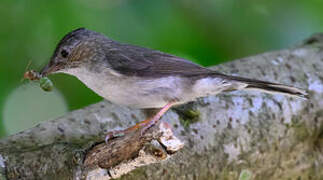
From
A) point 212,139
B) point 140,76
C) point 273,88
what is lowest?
point 212,139

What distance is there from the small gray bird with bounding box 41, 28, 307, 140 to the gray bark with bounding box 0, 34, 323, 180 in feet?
0.80

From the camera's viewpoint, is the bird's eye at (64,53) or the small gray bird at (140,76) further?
the bird's eye at (64,53)

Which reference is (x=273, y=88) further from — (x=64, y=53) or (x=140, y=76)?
(x=64, y=53)

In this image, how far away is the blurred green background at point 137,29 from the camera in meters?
5.02

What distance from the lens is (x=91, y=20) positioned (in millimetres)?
5168

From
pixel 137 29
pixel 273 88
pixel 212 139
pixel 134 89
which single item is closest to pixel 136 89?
pixel 134 89

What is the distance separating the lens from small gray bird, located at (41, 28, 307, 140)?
3.39 metres

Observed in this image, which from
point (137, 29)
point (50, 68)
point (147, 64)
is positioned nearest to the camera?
point (50, 68)

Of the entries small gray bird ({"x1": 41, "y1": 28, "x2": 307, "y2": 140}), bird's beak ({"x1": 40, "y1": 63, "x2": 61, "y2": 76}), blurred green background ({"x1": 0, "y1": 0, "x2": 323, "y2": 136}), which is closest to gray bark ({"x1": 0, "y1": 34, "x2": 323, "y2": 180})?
small gray bird ({"x1": 41, "y1": 28, "x2": 307, "y2": 140})

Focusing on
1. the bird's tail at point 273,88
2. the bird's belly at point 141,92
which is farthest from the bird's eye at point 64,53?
the bird's tail at point 273,88

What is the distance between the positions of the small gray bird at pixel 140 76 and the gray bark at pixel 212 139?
24 cm

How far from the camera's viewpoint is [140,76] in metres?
3.46

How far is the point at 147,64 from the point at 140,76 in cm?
19

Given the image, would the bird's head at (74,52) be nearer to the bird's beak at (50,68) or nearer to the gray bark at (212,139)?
the bird's beak at (50,68)
